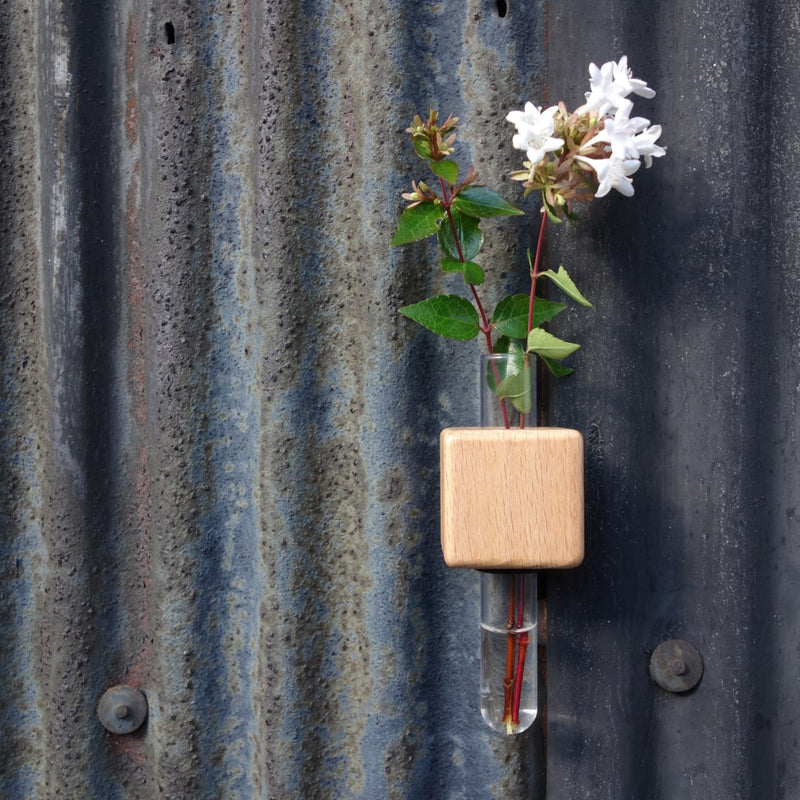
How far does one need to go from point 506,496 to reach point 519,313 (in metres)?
0.16

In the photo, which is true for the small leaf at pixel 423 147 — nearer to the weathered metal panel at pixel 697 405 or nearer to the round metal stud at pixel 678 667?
the weathered metal panel at pixel 697 405

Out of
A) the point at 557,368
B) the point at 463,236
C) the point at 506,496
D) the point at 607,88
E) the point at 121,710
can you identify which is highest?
the point at 607,88

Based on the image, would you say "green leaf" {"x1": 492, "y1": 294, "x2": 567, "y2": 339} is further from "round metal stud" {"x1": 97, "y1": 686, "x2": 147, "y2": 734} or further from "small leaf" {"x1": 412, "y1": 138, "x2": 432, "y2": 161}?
"round metal stud" {"x1": 97, "y1": 686, "x2": 147, "y2": 734}

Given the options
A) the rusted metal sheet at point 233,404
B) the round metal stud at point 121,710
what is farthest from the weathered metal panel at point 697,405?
the round metal stud at point 121,710

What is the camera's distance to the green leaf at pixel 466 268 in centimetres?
60

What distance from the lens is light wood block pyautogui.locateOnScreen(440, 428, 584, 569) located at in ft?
1.88

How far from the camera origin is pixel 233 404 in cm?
69

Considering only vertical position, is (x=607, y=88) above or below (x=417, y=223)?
above

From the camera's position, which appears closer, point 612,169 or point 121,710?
point 612,169

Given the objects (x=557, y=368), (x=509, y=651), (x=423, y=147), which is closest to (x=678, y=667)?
(x=509, y=651)

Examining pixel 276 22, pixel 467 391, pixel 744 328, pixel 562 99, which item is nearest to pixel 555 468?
pixel 467 391

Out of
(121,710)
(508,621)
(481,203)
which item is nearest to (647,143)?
(481,203)

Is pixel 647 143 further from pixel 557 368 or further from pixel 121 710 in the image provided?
pixel 121 710

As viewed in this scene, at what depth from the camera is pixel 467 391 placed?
2.22 feet
